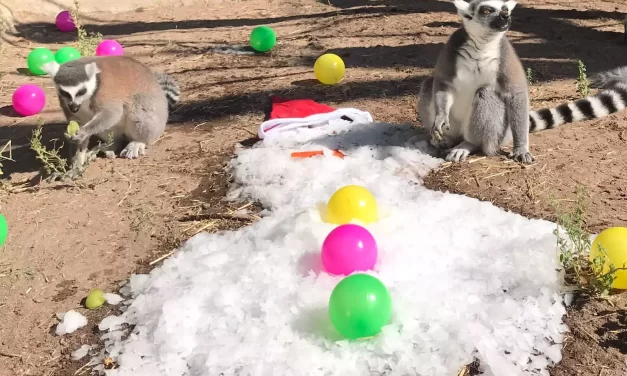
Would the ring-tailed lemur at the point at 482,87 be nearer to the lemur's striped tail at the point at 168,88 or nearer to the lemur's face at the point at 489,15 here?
the lemur's face at the point at 489,15

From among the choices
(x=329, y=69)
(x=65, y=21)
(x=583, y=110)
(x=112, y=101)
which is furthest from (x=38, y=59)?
(x=583, y=110)

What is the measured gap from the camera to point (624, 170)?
13.8 ft

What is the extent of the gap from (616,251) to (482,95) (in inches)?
71.4

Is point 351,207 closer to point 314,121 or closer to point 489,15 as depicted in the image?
point 489,15

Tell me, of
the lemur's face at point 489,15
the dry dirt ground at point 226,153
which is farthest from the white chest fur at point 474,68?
the dry dirt ground at point 226,153

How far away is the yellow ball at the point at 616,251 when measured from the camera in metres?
2.79

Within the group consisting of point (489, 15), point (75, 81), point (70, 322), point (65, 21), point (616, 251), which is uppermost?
point (489, 15)

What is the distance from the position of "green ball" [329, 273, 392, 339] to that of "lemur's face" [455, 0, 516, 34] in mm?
2273

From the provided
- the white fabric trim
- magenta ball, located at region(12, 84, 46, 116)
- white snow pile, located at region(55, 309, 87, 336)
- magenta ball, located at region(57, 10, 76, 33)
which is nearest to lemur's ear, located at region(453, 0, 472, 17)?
the white fabric trim

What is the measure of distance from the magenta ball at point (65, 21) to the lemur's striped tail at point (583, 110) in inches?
259

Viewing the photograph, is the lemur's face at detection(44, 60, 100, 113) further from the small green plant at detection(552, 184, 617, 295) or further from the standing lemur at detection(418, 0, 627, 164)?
the small green plant at detection(552, 184, 617, 295)

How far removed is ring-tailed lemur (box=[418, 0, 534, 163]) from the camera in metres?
4.16

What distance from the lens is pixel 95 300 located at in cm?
318

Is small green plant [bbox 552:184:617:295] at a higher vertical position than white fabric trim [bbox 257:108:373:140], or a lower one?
higher
